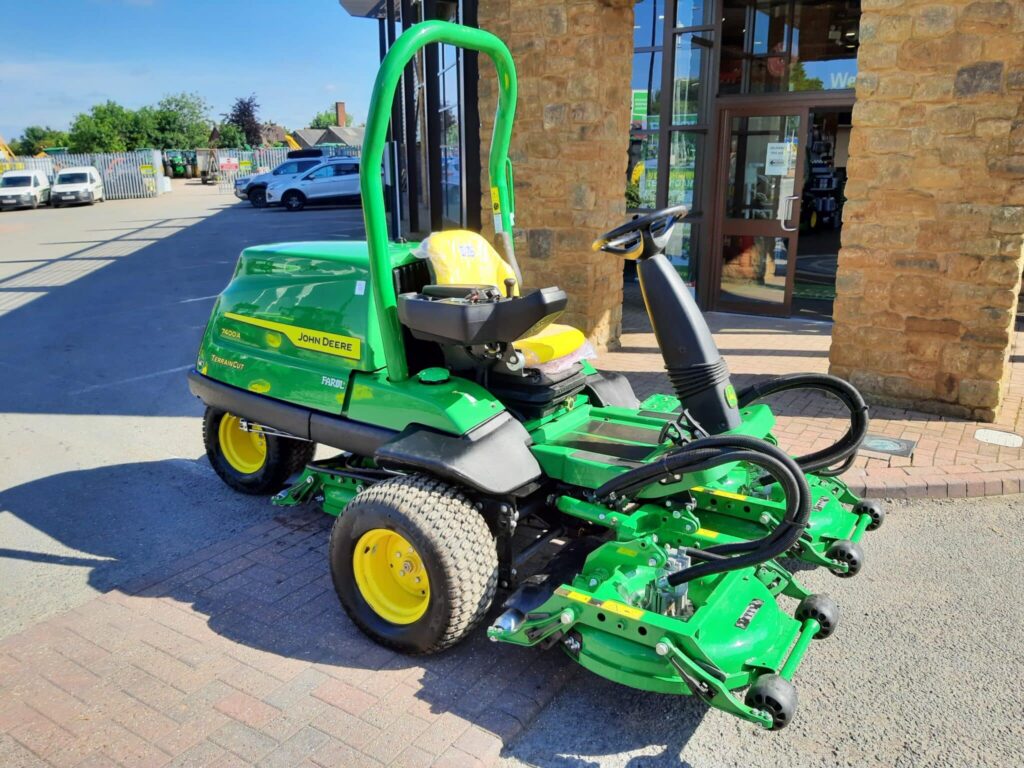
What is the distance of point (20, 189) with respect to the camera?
28.4 metres

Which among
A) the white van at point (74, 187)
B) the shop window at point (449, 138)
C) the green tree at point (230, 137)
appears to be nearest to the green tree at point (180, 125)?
the green tree at point (230, 137)

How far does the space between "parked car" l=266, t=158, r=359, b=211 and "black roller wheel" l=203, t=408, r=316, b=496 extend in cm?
2254

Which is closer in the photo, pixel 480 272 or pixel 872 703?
pixel 872 703

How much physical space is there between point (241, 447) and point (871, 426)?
4.33m

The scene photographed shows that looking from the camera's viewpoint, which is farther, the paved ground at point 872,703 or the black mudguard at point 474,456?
the black mudguard at point 474,456

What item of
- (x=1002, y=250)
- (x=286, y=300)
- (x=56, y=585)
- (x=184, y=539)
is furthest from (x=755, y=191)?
(x=56, y=585)

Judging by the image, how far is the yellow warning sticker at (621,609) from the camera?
2.73 meters

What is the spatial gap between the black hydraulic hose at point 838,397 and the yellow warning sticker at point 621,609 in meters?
1.39

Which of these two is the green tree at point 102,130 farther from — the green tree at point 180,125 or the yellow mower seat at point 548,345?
the yellow mower seat at point 548,345

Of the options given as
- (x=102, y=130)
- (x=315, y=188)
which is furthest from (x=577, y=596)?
(x=102, y=130)

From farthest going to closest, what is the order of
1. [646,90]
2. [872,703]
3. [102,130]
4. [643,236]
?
[102,130] → [646,90] → [643,236] → [872,703]

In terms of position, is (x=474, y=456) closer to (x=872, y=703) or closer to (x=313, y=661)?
(x=313, y=661)

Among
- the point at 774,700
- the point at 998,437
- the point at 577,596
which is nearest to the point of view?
the point at 774,700

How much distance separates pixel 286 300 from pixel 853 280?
4.32 m
